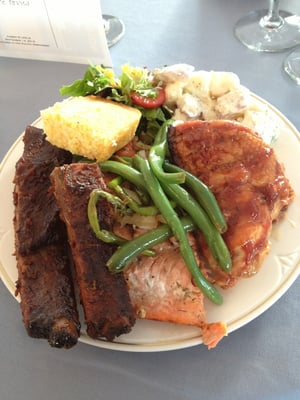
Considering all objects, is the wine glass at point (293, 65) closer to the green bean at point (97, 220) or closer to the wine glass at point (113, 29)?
the wine glass at point (113, 29)

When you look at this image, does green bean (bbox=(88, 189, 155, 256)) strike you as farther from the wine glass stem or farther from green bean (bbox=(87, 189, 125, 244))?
the wine glass stem

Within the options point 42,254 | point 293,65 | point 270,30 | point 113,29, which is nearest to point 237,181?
point 42,254

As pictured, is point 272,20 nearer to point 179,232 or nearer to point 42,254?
point 179,232

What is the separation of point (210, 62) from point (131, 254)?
152 cm

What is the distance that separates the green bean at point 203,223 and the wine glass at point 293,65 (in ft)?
3.96

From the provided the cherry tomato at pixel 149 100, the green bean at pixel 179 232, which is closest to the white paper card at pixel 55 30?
the cherry tomato at pixel 149 100

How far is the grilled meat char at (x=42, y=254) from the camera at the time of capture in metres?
1.37

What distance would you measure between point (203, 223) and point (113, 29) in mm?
1735

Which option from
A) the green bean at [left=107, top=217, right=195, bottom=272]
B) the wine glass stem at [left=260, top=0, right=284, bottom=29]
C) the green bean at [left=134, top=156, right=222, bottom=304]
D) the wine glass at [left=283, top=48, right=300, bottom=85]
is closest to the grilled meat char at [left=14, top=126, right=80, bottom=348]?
the green bean at [left=107, top=217, right=195, bottom=272]

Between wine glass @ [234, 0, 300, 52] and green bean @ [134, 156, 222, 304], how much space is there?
1388 millimetres

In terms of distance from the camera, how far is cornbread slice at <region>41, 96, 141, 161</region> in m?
1.76

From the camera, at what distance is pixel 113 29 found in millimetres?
2754

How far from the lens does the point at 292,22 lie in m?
2.66

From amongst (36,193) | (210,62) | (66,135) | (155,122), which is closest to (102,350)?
(36,193)
